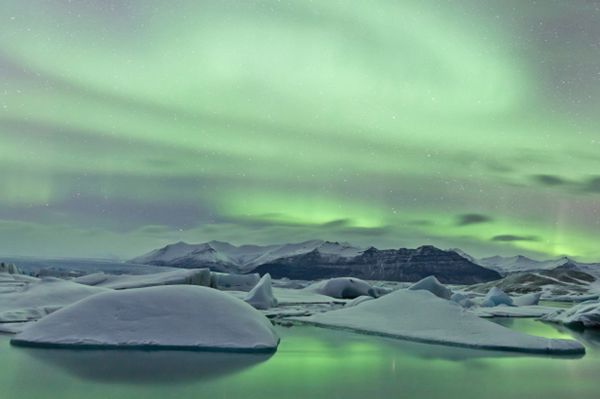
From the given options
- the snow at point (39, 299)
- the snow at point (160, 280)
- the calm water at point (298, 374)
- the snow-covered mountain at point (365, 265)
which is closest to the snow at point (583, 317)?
the calm water at point (298, 374)

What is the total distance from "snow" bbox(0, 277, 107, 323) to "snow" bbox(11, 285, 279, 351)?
12.5ft

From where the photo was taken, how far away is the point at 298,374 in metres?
7.73

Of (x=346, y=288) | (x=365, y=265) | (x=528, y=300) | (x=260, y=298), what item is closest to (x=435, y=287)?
(x=260, y=298)

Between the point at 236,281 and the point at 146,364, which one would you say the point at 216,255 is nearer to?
the point at 236,281

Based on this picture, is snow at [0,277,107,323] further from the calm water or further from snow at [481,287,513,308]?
snow at [481,287,513,308]

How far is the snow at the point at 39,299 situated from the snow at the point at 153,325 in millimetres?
3816

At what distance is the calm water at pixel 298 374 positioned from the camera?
255 inches

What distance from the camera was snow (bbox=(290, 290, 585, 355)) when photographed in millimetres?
10470

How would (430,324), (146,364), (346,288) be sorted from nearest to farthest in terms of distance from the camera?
(146,364) → (430,324) → (346,288)

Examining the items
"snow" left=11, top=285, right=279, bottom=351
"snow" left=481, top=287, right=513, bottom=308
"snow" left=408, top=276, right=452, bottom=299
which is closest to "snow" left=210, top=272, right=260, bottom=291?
"snow" left=481, top=287, right=513, bottom=308

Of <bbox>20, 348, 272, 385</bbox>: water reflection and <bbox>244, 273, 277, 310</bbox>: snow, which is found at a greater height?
<bbox>244, 273, 277, 310</bbox>: snow

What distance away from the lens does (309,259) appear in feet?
482

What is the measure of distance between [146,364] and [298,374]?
2.05m

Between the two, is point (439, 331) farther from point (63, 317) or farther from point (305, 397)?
point (63, 317)
